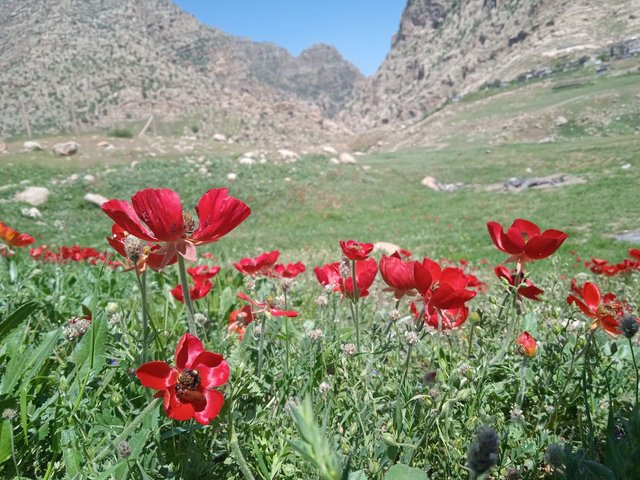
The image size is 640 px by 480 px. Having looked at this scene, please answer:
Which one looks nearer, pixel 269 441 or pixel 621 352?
pixel 269 441

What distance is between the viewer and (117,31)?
3273 inches

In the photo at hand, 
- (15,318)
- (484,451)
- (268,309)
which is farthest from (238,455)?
(15,318)

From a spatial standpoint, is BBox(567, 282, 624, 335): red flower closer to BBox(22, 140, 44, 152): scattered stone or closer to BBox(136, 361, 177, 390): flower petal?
BBox(136, 361, 177, 390): flower petal

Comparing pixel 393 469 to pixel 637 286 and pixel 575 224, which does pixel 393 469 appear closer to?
pixel 637 286

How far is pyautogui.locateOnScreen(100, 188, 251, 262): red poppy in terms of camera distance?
0.99 metres

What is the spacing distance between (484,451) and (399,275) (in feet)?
2.61

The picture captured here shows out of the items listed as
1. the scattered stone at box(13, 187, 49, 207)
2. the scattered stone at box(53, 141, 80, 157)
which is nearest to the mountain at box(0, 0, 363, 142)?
the scattered stone at box(53, 141, 80, 157)

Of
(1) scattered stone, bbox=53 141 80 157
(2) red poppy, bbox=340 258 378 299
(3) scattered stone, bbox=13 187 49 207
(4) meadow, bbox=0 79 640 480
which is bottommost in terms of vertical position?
(3) scattered stone, bbox=13 187 49 207

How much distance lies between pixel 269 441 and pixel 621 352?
1660 mm

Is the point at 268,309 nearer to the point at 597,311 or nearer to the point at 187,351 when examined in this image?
the point at 187,351

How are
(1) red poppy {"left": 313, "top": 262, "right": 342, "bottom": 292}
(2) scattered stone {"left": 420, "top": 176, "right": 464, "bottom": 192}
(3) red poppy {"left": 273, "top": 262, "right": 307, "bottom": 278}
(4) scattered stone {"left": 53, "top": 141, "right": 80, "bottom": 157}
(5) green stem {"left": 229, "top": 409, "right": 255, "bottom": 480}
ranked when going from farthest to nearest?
1. (2) scattered stone {"left": 420, "top": 176, "right": 464, "bottom": 192}
2. (4) scattered stone {"left": 53, "top": 141, "right": 80, "bottom": 157}
3. (3) red poppy {"left": 273, "top": 262, "right": 307, "bottom": 278}
4. (1) red poppy {"left": 313, "top": 262, "right": 342, "bottom": 292}
5. (5) green stem {"left": 229, "top": 409, "right": 255, "bottom": 480}

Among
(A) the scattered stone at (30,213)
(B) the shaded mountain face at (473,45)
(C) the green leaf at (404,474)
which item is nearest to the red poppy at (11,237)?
(C) the green leaf at (404,474)

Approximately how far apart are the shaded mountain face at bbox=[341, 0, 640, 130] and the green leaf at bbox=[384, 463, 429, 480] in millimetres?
76824

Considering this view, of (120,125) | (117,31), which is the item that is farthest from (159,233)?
(117,31)
